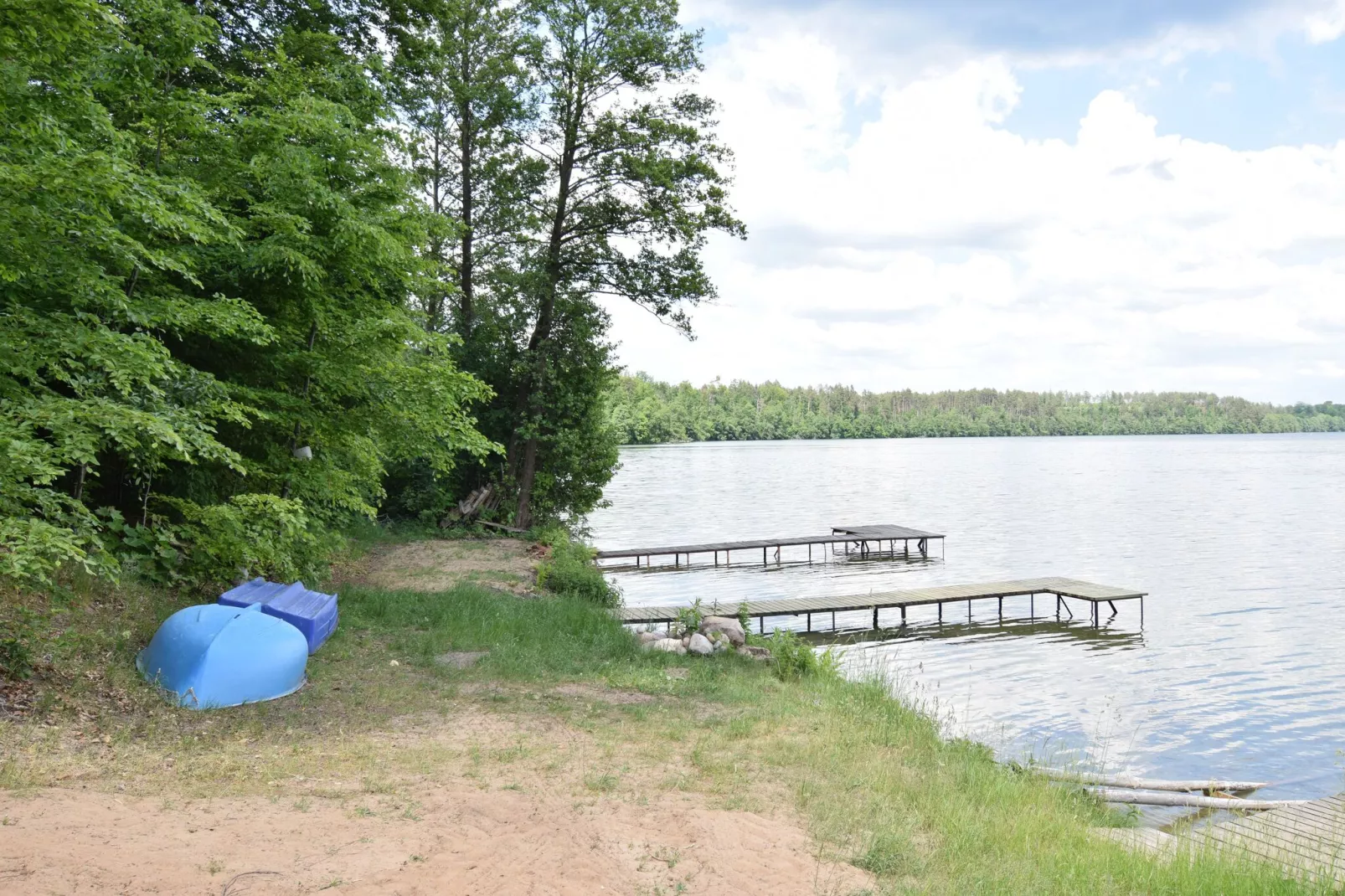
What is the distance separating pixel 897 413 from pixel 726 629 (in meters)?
168

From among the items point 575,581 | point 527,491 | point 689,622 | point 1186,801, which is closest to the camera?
point 1186,801

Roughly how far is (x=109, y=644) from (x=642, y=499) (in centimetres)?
4256

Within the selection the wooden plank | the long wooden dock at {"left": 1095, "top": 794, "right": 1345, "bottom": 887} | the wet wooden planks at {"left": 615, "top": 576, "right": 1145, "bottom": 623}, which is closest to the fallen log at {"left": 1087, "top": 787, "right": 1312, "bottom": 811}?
the long wooden dock at {"left": 1095, "top": 794, "right": 1345, "bottom": 887}

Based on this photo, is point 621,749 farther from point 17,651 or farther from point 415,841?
point 17,651

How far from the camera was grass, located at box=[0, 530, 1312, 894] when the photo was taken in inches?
244

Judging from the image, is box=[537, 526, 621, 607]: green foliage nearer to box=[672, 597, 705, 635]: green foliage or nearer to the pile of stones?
box=[672, 597, 705, 635]: green foliage

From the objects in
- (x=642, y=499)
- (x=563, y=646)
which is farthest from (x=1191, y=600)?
(x=642, y=499)

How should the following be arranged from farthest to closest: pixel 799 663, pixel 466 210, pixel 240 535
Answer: pixel 466 210 < pixel 799 663 < pixel 240 535

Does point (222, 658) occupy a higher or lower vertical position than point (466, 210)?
lower

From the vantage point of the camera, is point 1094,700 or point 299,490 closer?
point 299,490

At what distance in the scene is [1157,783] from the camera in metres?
10.0

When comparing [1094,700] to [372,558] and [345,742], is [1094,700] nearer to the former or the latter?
[345,742]

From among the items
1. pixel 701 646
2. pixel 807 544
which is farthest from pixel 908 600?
pixel 807 544

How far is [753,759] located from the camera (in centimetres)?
780
